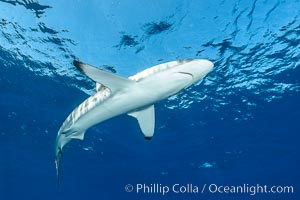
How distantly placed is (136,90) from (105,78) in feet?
2.20

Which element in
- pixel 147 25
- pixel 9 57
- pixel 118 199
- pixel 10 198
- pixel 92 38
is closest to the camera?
pixel 147 25

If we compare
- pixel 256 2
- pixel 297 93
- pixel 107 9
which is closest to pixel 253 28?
pixel 256 2

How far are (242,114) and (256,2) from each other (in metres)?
12.0

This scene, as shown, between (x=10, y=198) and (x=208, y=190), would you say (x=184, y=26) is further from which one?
(x=10, y=198)

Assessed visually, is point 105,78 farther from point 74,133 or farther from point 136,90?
point 74,133

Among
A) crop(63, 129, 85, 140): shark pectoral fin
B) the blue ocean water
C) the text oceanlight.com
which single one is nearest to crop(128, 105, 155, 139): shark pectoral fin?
crop(63, 129, 85, 140): shark pectoral fin

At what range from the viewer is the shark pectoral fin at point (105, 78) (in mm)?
4923

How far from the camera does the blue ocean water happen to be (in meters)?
11.5

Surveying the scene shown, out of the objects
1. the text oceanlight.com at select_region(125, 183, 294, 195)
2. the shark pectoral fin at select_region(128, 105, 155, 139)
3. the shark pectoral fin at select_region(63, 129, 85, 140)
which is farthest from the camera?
the text oceanlight.com at select_region(125, 183, 294, 195)

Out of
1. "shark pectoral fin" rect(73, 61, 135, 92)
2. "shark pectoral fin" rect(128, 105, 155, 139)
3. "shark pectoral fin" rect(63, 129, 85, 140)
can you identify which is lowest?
"shark pectoral fin" rect(63, 129, 85, 140)

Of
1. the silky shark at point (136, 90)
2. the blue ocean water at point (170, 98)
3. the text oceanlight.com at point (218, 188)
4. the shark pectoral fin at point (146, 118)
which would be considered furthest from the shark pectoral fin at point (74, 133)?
the text oceanlight.com at point (218, 188)

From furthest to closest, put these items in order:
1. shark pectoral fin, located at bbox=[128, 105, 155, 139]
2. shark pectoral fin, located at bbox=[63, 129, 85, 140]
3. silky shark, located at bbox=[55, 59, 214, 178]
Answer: shark pectoral fin, located at bbox=[63, 129, 85, 140]
shark pectoral fin, located at bbox=[128, 105, 155, 139]
silky shark, located at bbox=[55, 59, 214, 178]

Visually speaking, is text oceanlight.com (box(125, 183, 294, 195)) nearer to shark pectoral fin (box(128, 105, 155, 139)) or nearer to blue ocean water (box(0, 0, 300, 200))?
blue ocean water (box(0, 0, 300, 200))

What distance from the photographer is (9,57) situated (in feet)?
49.5
